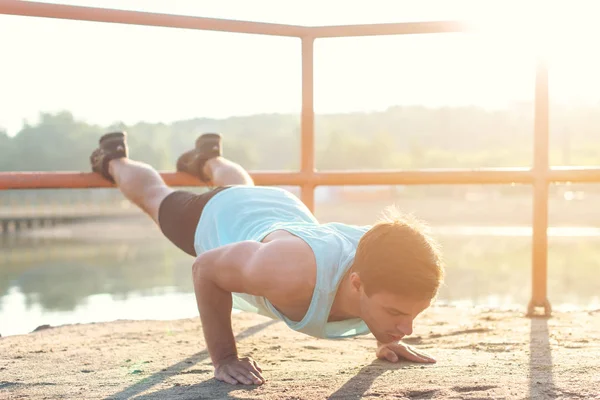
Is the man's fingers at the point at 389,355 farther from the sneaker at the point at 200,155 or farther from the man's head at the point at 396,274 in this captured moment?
the sneaker at the point at 200,155

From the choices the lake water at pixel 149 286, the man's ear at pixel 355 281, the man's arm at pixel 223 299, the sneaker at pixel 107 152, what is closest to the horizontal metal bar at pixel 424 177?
the lake water at pixel 149 286

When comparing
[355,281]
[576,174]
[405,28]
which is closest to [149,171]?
[405,28]

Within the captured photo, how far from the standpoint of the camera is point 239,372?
1.84m

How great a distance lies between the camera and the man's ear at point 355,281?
1.73 metres

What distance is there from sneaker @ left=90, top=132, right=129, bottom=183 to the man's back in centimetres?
53

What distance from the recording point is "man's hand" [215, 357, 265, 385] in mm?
1813

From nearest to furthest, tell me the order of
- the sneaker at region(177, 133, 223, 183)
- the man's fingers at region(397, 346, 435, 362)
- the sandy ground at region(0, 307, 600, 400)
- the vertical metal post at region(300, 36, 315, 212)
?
1. the sandy ground at region(0, 307, 600, 400)
2. the man's fingers at region(397, 346, 435, 362)
3. the sneaker at region(177, 133, 223, 183)
4. the vertical metal post at region(300, 36, 315, 212)

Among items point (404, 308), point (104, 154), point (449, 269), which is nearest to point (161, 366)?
point (404, 308)

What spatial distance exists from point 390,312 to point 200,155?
1.39m

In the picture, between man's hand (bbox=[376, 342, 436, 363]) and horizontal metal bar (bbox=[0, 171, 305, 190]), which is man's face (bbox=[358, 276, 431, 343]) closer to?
man's hand (bbox=[376, 342, 436, 363])

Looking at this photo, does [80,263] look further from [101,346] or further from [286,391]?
[286,391]

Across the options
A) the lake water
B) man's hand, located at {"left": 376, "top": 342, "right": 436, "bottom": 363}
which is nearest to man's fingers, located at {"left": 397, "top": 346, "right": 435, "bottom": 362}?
man's hand, located at {"left": 376, "top": 342, "right": 436, "bottom": 363}

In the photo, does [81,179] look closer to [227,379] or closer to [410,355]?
[227,379]

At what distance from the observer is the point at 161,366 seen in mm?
2104
